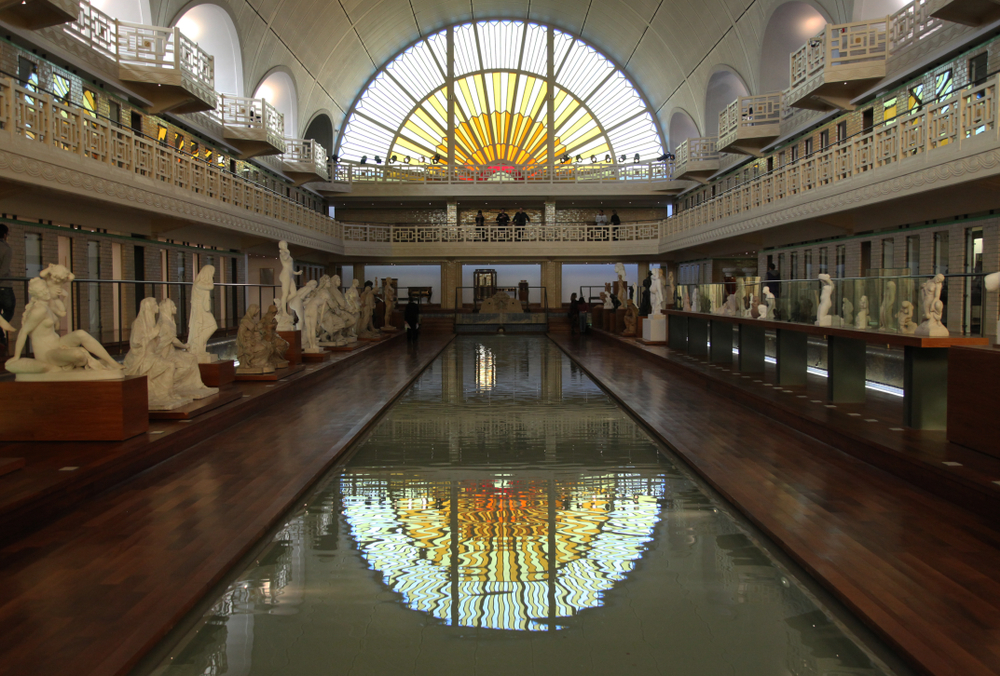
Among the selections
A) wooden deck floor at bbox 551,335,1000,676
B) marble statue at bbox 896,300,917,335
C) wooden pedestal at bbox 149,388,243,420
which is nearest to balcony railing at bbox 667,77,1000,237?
marble statue at bbox 896,300,917,335

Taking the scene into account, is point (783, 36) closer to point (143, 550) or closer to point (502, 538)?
point (502, 538)

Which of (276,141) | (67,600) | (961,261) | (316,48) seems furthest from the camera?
(316,48)

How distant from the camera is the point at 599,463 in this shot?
702 cm

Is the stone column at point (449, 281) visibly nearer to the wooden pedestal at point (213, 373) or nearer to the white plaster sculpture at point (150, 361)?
the wooden pedestal at point (213, 373)

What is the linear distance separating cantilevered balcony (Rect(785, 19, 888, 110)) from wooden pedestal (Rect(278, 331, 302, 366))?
13.3 metres

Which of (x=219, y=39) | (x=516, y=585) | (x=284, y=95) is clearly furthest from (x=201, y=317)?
(x=284, y=95)

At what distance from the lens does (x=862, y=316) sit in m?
8.14

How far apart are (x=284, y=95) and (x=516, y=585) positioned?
101 ft

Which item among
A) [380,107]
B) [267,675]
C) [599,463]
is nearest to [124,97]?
[599,463]

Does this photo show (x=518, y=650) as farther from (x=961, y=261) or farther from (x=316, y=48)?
(x=316, y=48)

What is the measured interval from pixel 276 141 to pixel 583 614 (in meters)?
24.5

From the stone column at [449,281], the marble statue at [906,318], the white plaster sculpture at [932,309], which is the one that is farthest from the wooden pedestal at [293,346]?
the stone column at [449,281]

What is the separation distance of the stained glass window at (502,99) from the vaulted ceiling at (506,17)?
0.84 meters

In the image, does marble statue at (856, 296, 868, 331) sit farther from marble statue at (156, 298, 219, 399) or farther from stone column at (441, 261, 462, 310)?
stone column at (441, 261, 462, 310)
